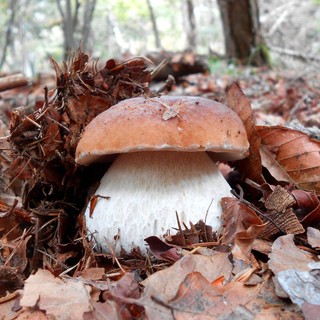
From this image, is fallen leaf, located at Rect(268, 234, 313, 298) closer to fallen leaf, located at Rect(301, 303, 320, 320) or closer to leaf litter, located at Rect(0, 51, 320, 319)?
leaf litter, located at Rect(0, 51, 320, 319)

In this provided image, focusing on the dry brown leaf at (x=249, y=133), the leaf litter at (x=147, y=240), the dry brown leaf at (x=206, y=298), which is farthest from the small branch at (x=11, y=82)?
the dry brown leaf at (x=206, y=298)

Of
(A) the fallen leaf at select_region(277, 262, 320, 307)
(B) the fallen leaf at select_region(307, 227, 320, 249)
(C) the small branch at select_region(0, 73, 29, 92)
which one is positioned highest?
(C) the small branch at select_region(0, 73, 29, 92)

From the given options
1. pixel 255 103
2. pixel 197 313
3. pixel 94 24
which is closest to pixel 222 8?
pixel 255 103

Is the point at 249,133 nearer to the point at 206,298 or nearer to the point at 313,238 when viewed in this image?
the point at 313,238

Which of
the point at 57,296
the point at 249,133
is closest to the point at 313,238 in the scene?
the point at 249,133

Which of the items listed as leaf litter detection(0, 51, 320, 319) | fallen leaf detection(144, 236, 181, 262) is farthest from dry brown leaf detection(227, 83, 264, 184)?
fallen leaf detection(144, 236, 181, 262)
